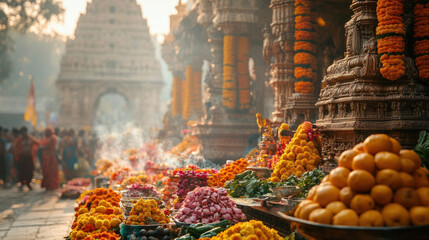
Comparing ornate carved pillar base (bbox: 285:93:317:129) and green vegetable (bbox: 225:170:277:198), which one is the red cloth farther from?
green vegetable (bbox: 225:170:277:198)

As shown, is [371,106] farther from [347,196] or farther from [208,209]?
[347,196]

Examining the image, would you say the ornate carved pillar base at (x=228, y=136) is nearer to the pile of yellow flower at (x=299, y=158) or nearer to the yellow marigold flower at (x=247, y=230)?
the pile of yellow flower at (x=299, y=158)

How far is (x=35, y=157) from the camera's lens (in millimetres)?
16688

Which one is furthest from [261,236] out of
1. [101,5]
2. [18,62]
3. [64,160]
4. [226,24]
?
[18,62]

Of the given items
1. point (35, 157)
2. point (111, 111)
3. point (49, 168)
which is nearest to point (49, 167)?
point (49, 168)

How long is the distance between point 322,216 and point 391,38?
3.82 m

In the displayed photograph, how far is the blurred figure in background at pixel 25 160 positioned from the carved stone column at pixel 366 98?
11972mm

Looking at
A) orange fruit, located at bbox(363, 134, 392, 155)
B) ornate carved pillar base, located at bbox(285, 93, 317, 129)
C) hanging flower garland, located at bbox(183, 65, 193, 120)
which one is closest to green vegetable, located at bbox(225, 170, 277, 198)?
ornate carved pillar base, located at bbox(285, 93, 317, 129)

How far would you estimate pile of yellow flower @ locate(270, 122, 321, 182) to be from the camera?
6.33 metres

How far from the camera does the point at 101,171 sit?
1508 centimetres

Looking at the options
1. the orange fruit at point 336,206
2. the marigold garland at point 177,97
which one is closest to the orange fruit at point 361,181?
the orange fruit at point 336,206

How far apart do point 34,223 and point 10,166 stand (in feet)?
29.9

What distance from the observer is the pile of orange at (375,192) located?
2.56 m

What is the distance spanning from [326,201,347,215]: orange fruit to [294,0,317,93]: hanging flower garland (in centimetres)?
646
